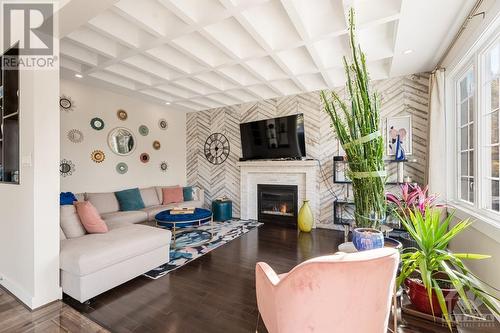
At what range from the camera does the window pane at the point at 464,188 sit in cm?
275

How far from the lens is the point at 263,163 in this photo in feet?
16.1

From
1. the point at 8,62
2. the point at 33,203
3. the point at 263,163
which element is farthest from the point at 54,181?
the point at 263,163

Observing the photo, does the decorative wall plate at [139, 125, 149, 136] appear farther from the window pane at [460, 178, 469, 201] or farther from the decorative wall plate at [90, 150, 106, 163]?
the window pane at [460, 178, 469, 201]

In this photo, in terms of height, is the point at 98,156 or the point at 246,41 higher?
the point at 246,41

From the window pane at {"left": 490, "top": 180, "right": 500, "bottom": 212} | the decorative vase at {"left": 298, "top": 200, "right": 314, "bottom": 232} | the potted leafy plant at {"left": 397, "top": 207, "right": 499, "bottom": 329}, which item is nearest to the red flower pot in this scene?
the potted leafy plant at {"left": 397, "top": 207, "right": 499, "bottom": 329}

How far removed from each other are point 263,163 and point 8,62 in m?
3.92

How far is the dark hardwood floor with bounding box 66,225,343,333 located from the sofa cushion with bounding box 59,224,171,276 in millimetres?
319

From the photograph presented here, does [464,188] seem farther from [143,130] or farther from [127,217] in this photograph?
[143,130]

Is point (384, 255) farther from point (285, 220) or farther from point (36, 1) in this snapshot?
point (285, 220)

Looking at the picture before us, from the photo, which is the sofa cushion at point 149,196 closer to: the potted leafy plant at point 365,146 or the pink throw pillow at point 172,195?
the pink throw pillow at point 172,195

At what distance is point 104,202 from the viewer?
406cm

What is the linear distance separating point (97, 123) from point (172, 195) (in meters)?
2.06

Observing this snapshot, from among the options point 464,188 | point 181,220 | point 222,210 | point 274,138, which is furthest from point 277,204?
point 464,188

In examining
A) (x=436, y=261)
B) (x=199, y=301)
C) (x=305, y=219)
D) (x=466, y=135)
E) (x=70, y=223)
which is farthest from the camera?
(x=305, y=219)
